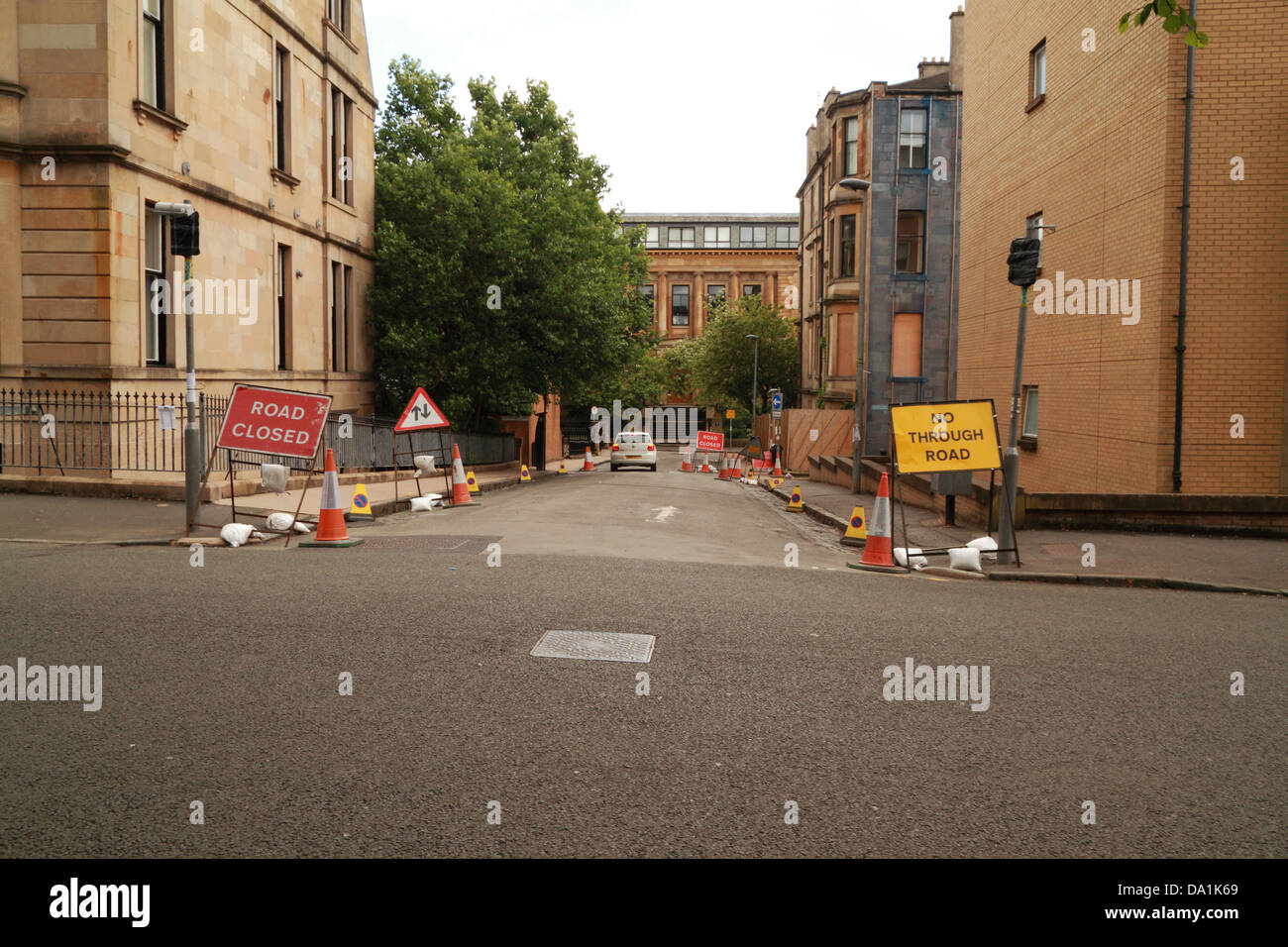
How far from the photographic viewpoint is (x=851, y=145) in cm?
4397

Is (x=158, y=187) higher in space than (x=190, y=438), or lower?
higher

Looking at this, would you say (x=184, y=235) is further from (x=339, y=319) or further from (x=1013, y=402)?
(x=339, y=319)

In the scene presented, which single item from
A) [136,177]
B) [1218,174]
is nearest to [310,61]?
[136,177]

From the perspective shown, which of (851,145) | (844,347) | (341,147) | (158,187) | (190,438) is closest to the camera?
(190,438)

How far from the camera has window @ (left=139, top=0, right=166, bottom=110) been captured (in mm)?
18922

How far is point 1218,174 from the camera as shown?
15.2m

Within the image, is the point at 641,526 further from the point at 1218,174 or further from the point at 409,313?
the point at 409,313

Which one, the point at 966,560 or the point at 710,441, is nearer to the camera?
the point at 966,560

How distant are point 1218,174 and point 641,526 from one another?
1014cm

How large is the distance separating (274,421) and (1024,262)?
958 centimetres

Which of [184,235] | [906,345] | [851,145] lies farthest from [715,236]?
[184,235]

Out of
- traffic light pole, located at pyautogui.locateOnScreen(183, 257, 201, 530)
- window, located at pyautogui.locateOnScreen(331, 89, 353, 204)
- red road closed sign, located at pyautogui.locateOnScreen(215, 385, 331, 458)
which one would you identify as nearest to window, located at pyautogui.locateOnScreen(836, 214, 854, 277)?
window, located at pyautogui.locateOnScreen(331, 89, 353, 204)
